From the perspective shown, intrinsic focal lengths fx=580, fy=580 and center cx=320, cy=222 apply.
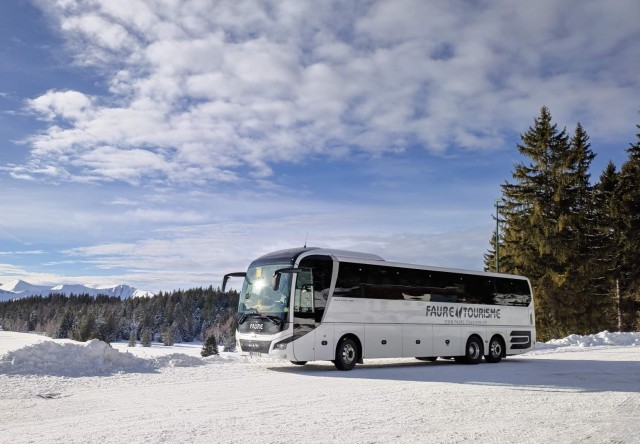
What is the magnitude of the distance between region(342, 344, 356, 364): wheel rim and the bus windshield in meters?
2.29

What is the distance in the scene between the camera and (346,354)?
1719cm

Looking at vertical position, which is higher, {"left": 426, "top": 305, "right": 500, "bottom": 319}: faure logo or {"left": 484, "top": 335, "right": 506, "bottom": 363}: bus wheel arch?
{"left": 426, "top": 305, "right": 500, "bottom": 319}: faure logo

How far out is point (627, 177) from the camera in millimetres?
42094

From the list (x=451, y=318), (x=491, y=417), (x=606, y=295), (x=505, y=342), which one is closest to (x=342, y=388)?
(x=491, y=417)

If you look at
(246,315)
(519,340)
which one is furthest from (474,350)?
(246,315)

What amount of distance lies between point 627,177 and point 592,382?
32.6 metres

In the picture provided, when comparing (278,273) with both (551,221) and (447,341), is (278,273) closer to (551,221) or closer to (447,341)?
(447,341)

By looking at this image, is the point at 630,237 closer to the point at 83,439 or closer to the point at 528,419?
the point at 528,419

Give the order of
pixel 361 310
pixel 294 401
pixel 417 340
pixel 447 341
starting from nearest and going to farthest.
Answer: pixel 294 401, pixel 361 310, pixel 417 340, pixel 447 341

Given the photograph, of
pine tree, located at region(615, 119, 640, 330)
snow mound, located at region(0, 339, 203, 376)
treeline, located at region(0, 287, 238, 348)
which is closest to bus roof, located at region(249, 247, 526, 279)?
snow mound, located at region(0, 339, 203, 376)

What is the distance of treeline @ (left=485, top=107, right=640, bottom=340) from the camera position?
126ft

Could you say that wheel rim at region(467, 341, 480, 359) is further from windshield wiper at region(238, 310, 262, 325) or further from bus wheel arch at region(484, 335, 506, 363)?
windshield wiper at region(238, 310, 262, 325)

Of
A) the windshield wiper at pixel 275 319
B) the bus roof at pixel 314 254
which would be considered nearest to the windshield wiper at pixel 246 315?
the windshield wiper at pixel 275 319

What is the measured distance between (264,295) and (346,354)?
3005 millimetres
